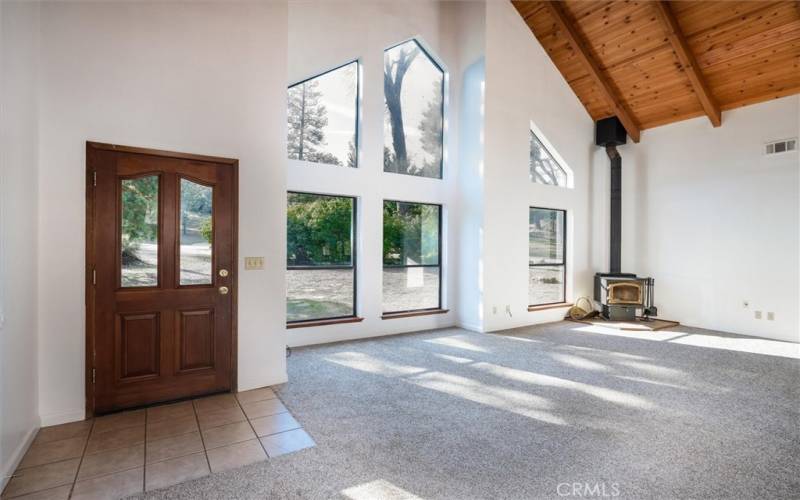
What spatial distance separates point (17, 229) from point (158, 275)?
889mm

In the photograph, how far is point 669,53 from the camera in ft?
18.7

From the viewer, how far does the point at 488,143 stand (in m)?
5.82

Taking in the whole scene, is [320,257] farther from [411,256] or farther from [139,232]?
[139,232]

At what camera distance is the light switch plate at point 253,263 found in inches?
134

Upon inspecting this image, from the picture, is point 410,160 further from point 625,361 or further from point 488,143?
point 625,361

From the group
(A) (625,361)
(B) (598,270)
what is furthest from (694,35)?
(A) (625,361)

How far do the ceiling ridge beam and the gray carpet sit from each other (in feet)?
13.3

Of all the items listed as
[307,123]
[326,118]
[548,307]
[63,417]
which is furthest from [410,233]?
[63,417]

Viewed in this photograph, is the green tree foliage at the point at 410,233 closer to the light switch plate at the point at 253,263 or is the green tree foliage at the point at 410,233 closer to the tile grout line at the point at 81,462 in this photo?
the light switch plate at the point at 253,263

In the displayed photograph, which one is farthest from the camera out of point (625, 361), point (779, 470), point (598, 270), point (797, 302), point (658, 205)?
point (598, 270)

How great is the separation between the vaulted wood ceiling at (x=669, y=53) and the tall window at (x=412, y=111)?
1.89 metres

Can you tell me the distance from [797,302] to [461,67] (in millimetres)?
5812

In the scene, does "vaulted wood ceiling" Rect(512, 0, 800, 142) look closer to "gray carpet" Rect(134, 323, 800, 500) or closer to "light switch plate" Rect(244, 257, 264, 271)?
"gray carpet" Rect(134, 323, 800, 500)

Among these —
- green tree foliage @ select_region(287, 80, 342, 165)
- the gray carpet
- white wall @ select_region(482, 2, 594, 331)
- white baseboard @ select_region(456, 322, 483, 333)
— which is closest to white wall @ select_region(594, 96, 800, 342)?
white wall @ select_region(482, 2, 594, 331)
